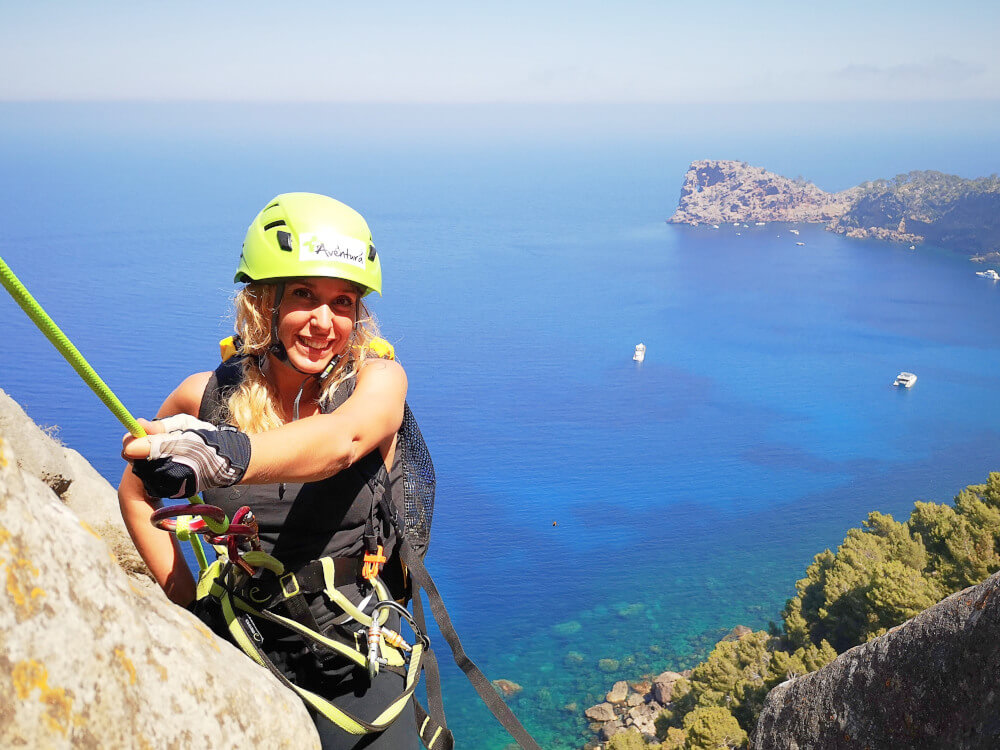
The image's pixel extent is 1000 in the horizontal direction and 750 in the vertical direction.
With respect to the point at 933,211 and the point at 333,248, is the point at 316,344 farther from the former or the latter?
the point at 933,211

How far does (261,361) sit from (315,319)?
242mm

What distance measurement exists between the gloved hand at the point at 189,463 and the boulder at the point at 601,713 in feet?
101

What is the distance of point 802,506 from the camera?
5031 cm

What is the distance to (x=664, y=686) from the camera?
2964 cm

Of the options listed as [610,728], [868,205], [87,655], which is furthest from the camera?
[868,205]

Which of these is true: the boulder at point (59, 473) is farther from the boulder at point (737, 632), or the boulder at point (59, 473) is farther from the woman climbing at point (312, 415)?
the boulder at point (737, 632)

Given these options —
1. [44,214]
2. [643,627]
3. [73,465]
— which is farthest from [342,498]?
[44,214]

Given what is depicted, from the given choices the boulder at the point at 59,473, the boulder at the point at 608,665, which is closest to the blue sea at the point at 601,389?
the boulder at the point at 608,665

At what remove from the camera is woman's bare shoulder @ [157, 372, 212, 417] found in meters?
2.31

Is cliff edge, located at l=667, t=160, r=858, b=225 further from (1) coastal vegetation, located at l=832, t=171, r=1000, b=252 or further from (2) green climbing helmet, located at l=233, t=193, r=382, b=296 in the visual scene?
(2) green climbing helmet, located at l=233, t=193, r=382, b=296

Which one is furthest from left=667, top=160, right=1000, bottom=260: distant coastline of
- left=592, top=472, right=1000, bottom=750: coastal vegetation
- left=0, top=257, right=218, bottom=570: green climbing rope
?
left=0, top=257, right=218, bottom=570: green climbing rope

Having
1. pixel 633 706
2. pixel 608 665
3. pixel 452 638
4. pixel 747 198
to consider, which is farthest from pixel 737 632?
pixel 747 198

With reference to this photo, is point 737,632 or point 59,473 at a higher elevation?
point 59,473

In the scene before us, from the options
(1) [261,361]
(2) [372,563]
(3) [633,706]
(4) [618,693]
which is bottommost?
(4) [618,693]
